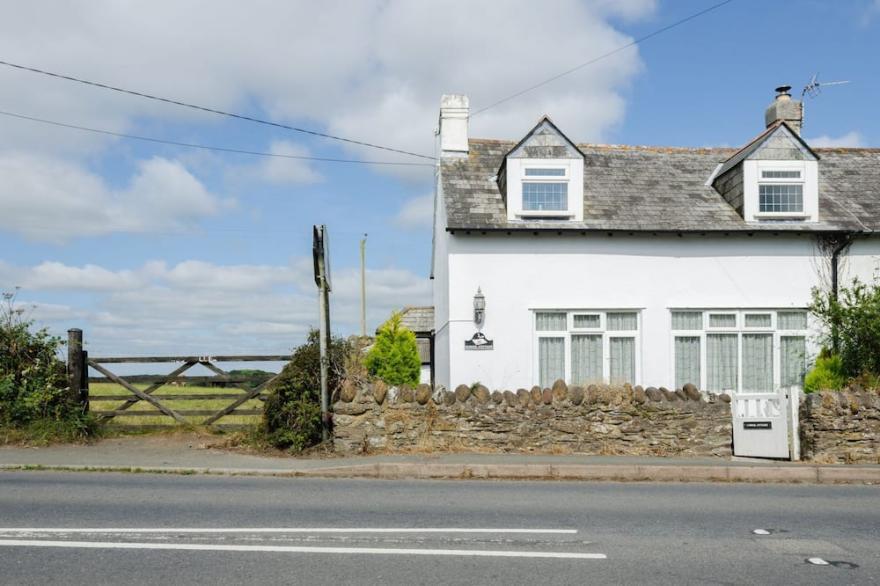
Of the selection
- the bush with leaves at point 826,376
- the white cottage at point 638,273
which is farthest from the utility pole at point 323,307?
the bush with leaves at point 826,376

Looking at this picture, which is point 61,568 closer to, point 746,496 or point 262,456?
point 262,456

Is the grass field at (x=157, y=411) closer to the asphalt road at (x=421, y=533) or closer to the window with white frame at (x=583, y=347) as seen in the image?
the asphalt road at (x=421, y=533)

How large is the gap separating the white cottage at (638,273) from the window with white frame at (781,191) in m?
0.02

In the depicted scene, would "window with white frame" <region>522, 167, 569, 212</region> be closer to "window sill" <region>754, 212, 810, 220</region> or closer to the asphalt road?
"window sill" <region>754, 212, 810, 220</region>

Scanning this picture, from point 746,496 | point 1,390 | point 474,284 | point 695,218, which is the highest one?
point 695,218

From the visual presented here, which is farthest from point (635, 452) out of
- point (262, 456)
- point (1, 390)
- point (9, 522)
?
point (1, 390)

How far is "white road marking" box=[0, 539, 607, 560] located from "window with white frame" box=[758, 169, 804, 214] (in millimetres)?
13896

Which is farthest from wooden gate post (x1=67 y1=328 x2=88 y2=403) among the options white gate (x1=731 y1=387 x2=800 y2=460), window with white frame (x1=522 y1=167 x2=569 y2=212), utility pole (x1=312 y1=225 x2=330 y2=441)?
white gate (x1=731 y1=387 x2=800 y2=460)

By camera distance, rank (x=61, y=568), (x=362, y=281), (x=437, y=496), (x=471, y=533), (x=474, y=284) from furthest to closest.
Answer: (x=362, y=281), (x=474, y=284), (x=437, y=496), (x=471, y=533), (x=61, y=568)

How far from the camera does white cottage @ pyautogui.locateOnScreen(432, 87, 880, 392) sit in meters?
17.4

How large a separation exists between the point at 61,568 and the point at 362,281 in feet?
113

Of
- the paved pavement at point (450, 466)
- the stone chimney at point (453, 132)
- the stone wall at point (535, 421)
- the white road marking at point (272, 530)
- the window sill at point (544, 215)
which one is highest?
the stone chimney at point (453, 132)

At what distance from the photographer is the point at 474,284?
17.4 m

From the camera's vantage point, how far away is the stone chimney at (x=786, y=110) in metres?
21.2
